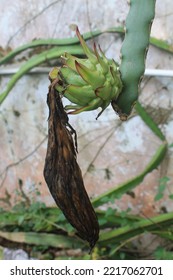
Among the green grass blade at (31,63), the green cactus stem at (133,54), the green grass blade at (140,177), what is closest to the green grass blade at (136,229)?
the green grass blade at (140,177)

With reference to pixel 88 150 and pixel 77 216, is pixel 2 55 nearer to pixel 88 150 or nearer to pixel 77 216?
pixel 88 150

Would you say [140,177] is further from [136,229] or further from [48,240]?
[48,240]

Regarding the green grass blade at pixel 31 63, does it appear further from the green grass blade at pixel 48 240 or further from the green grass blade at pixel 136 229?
the green grass blade at pixel 136 229

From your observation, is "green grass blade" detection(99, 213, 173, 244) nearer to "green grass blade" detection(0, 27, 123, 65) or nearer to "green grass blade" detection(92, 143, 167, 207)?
"green grass blade" detection(92, 143, 167, 207)
